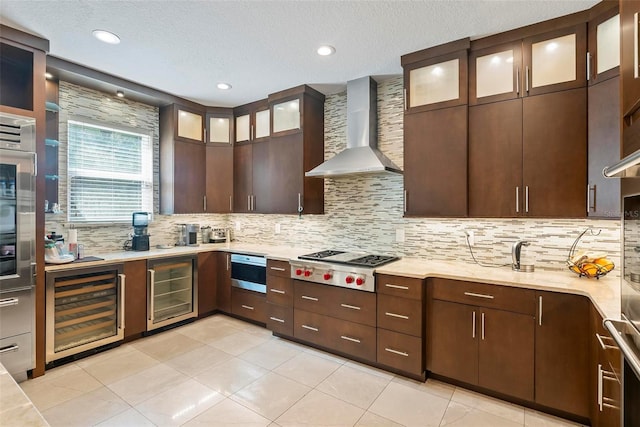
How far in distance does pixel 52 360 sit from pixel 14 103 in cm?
219

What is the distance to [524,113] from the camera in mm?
2367

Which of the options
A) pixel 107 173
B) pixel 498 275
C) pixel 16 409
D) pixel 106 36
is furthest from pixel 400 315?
pixel 107 173

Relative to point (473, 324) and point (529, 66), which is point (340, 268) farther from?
point (529, 66)

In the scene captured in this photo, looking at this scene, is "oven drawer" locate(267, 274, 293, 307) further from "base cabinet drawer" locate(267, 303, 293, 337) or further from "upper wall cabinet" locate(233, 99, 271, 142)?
"upper wall cabinet" locate(233, 99, 271, 142)

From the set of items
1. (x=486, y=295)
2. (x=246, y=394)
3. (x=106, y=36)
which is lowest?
(x=246, y=394)

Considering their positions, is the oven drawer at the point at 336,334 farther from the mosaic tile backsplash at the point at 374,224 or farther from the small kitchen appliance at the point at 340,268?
the mosaic tile backsplash at the point at 374,224

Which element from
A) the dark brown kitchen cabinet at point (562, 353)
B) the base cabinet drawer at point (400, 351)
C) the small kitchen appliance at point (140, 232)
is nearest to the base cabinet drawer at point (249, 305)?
the small kitchen appliance at point (140, 232)

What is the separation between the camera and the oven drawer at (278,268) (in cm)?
325

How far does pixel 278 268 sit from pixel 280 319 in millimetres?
529

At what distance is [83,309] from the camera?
2.90 metres

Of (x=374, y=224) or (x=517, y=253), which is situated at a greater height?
(x=374, y=224)

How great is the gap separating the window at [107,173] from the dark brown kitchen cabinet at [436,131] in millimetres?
3137

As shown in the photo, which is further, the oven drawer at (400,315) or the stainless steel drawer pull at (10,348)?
the oven drawer at (400,315)

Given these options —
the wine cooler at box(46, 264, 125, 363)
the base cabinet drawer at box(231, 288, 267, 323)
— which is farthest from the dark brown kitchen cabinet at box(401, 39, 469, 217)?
the wine cooler at box(46, 264, 125, 363)
